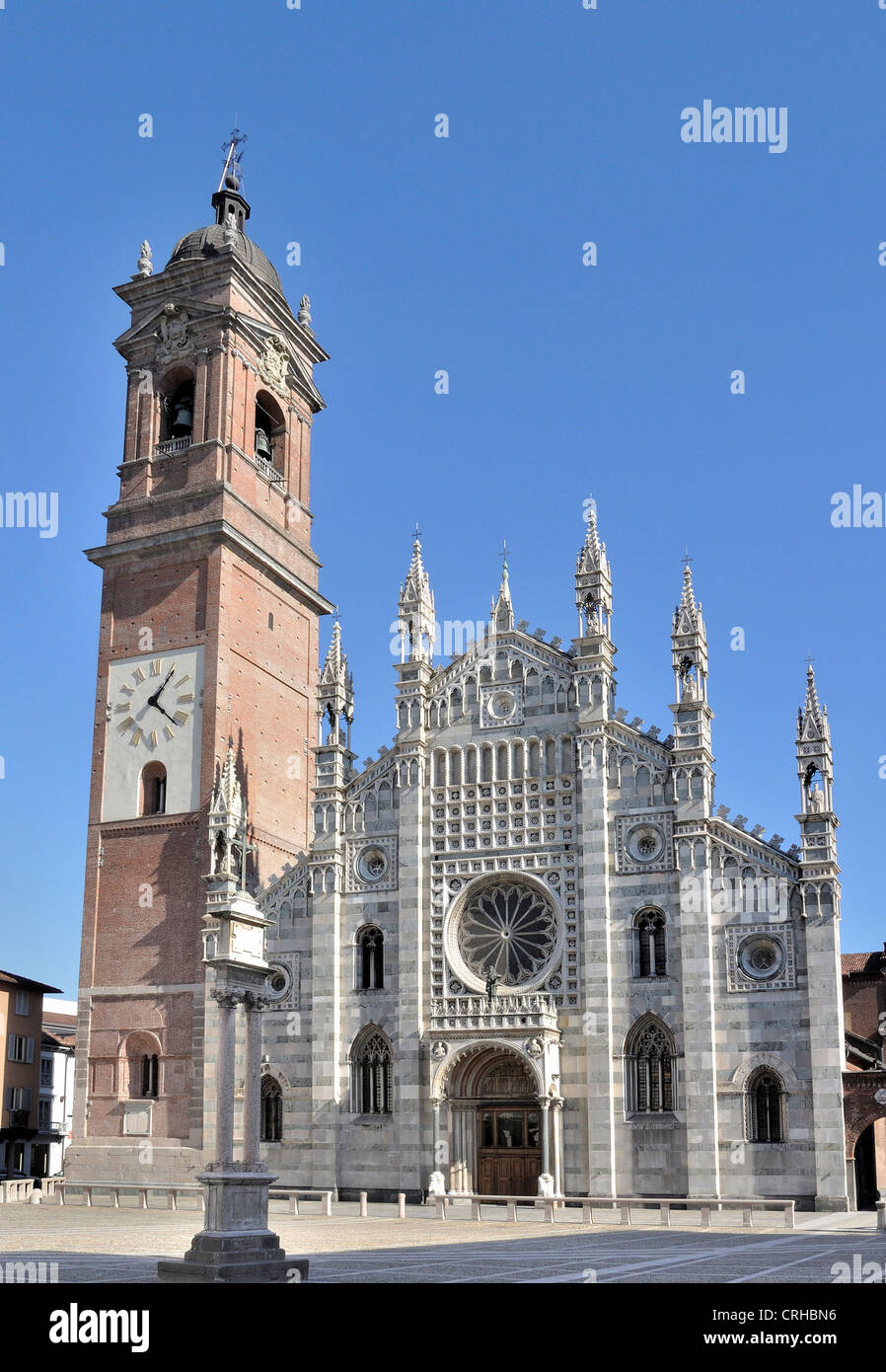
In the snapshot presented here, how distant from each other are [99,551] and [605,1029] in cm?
2669

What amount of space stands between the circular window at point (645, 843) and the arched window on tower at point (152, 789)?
17458mm

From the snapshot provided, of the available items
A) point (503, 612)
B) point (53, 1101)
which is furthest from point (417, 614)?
point (53, 1101)

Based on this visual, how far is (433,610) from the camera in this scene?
171 ft

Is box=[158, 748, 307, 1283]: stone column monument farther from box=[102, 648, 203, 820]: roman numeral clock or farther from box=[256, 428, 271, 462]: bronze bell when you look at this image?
box=[256, 428, 271, 462]: bronze bell

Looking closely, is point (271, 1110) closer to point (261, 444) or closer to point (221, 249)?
point (261, 444)

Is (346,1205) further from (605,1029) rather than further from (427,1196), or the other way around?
(605,1029)

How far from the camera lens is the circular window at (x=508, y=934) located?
4706 cm

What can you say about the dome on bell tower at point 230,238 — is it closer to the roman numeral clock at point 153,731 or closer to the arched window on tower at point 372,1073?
the roman numeral clock at point 153,731

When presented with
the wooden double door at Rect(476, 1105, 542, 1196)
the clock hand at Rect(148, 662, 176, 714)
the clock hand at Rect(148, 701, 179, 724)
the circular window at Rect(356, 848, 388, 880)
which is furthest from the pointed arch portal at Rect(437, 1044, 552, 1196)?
the clock hand at Rect(148, 662, 176, 714)

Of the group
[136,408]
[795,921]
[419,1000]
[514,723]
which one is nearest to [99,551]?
[136,408]

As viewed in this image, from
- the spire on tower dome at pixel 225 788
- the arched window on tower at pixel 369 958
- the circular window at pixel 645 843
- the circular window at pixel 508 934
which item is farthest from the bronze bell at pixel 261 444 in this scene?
the circular window at pixel 645 843

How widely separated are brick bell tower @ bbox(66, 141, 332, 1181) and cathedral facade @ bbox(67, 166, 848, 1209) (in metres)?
0.13

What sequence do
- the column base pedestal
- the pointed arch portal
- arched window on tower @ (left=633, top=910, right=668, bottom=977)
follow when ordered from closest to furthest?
A: the column base pedestal
arched window on tower @ (left=633, top=910, right=668, bottom=977)
the pointed arch portal

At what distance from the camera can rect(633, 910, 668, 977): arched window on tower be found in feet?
148
